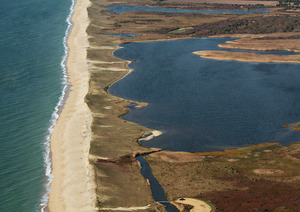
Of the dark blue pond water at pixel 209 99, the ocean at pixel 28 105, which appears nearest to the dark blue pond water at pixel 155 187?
the dark blue pond water at pixel 209 99

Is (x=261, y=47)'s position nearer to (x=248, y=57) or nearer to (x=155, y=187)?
(x=248, y=57)

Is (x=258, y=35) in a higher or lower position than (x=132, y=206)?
higher

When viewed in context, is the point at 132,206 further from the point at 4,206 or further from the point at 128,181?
the point at 4,206

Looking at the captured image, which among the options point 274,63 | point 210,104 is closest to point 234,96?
point 210,104

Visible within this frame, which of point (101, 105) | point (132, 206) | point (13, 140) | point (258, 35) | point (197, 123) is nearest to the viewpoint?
point (132, 206)

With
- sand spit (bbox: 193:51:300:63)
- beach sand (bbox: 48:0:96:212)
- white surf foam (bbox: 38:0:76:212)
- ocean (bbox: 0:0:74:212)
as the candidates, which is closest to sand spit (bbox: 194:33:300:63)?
sand spit (bbox: 193:51:300:63)

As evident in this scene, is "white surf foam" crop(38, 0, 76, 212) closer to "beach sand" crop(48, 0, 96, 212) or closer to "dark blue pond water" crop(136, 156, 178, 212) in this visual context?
"beach sand" crop(48, 0, 96, 212)
